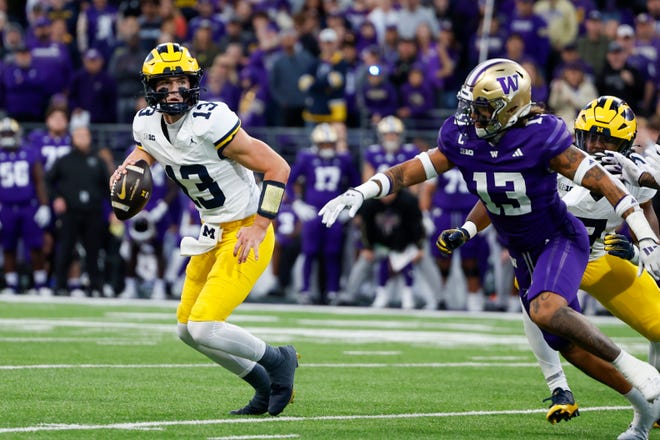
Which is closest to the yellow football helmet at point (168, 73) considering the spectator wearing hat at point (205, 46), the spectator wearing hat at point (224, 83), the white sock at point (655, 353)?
the white sock at point (655, 353)

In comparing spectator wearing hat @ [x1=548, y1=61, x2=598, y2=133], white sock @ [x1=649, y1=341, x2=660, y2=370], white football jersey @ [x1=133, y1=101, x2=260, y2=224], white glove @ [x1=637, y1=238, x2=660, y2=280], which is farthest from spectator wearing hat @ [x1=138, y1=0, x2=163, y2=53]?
white glove @ [x1=637, y1=238, x2=660, y2=280]

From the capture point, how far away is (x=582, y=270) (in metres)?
5.88

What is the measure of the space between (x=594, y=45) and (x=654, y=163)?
29.1 feet

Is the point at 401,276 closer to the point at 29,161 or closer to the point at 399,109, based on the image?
the point at 399,109

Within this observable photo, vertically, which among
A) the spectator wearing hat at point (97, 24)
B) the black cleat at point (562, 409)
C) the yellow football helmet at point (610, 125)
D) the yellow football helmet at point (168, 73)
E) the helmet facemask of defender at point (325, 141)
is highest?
the yellow football helmet at point (168, 73)

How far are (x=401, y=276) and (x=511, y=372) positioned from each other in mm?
6217

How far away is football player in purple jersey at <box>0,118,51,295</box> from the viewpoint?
1525 cm

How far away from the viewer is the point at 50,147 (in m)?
15.6

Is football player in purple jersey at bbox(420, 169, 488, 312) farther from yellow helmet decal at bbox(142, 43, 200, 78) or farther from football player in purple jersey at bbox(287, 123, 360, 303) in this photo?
yellow helmet decal at bbox(142, 43, 200, 78)

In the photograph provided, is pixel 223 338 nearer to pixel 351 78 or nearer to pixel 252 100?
pixel 351 78

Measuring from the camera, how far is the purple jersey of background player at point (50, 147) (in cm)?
1548

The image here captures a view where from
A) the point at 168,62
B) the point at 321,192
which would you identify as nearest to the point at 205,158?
the point at 168,62

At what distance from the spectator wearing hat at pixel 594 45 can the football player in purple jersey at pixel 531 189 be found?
9.59 metres

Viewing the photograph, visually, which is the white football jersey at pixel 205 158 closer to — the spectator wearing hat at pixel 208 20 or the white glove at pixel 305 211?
the white glove at pixel 305 211
